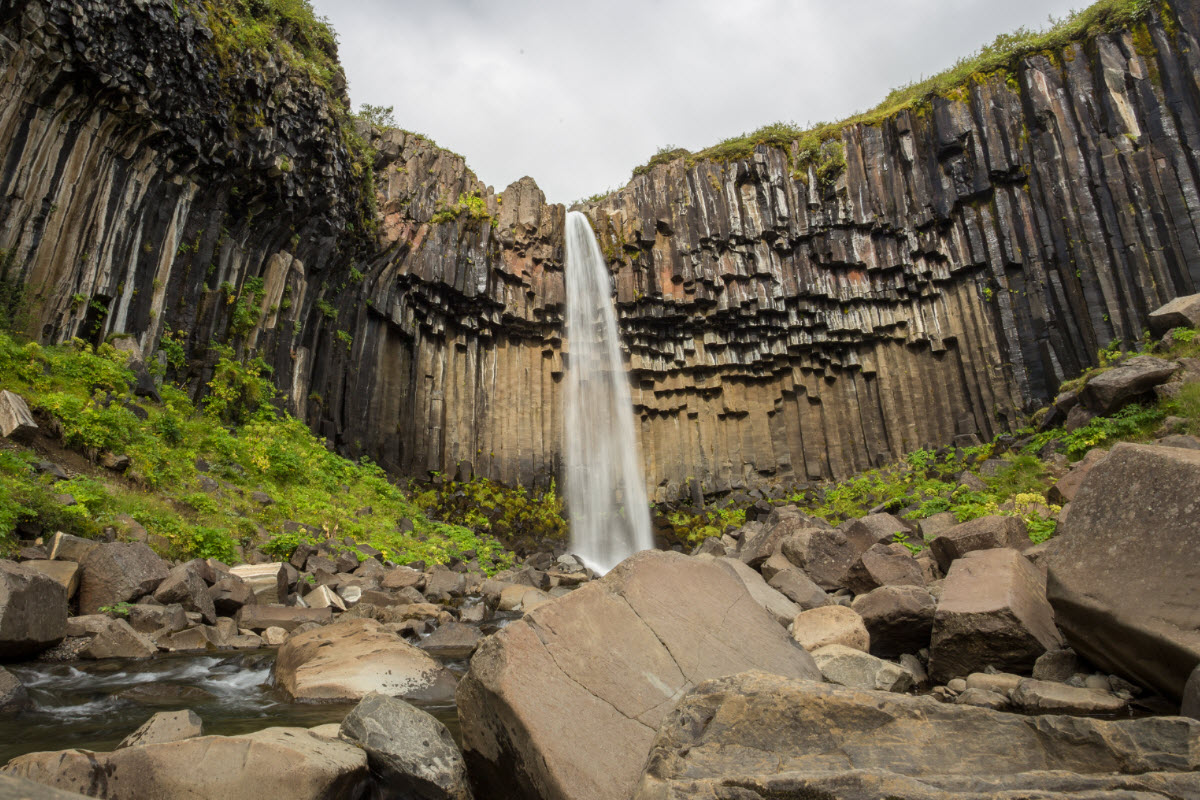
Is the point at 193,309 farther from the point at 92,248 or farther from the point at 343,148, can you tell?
the point at 343,148

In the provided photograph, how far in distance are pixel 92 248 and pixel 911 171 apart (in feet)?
82.7

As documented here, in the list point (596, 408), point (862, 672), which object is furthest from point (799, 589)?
point (596, 408)

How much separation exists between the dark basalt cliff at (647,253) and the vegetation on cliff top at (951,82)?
0.45 m

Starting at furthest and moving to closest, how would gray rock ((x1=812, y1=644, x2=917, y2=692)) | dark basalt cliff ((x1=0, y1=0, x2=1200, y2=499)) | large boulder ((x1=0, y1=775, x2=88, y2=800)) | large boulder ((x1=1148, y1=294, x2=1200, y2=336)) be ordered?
large boulder ((x1=1148, y1=294, x2=1200, y2=336)) → dark basalt cliff ((x1=0, y1=0, x2=1200, y2=499)) → gray rock ((x1=812, y1=644, x2=917, y2=692)) → large boulder ((x1=0, y1=775, x2=88, y2=800))

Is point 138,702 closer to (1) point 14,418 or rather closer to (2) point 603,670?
(2) point 603,670

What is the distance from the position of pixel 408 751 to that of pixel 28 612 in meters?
4.56

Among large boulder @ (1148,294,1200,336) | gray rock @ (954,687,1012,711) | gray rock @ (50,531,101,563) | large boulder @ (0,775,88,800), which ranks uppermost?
large boulder @ (1148,294,1200,336)

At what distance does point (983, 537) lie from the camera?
7.99 m

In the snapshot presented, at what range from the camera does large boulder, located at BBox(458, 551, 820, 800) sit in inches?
135

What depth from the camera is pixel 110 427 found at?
11.3 meters

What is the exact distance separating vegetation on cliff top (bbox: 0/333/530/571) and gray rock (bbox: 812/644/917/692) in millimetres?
8674

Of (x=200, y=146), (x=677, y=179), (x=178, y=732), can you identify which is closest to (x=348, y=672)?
(x=178, y=732)

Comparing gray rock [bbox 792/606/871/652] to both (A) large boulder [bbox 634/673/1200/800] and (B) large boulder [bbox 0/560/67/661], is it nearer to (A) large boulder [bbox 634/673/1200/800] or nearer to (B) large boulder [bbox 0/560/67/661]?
(A) large boulder [bbox 634/673/1200/800]

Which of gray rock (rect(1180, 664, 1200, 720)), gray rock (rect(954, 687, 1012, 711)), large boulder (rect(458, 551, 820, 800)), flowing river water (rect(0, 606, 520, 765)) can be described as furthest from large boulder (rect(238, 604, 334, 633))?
gray rock (rect(1180, 664, 1200, 720))
